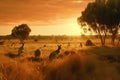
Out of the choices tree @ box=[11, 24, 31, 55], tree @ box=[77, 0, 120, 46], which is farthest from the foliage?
tree @ box=[77, 0, 120, 46]

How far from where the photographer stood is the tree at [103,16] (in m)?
59.6

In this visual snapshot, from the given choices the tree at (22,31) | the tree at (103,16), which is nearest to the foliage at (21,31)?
the tree at (22,31)

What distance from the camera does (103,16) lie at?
60.4 meters

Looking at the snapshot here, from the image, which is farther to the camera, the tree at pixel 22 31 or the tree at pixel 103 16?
the tree at pixel 22 31

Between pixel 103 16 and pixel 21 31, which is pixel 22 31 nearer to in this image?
pixel 21 31

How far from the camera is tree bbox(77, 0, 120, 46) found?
59594mm

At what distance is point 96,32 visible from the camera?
68188mm

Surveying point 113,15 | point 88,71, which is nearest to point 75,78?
point 88,71

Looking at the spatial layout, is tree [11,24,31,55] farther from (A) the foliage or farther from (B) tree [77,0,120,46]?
(B) tree [77,0,120,46]

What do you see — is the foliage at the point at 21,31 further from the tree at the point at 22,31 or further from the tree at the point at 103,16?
the tree at the point at 103,16

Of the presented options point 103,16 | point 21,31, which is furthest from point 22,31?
point 103,16

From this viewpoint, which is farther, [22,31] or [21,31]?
[21,31]

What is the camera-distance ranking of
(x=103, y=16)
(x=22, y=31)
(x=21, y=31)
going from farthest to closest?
1. (x=21, y=31)
2. (x=22, y=31)
3. (x=103, y=16)

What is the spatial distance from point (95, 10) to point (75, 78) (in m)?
48.8
